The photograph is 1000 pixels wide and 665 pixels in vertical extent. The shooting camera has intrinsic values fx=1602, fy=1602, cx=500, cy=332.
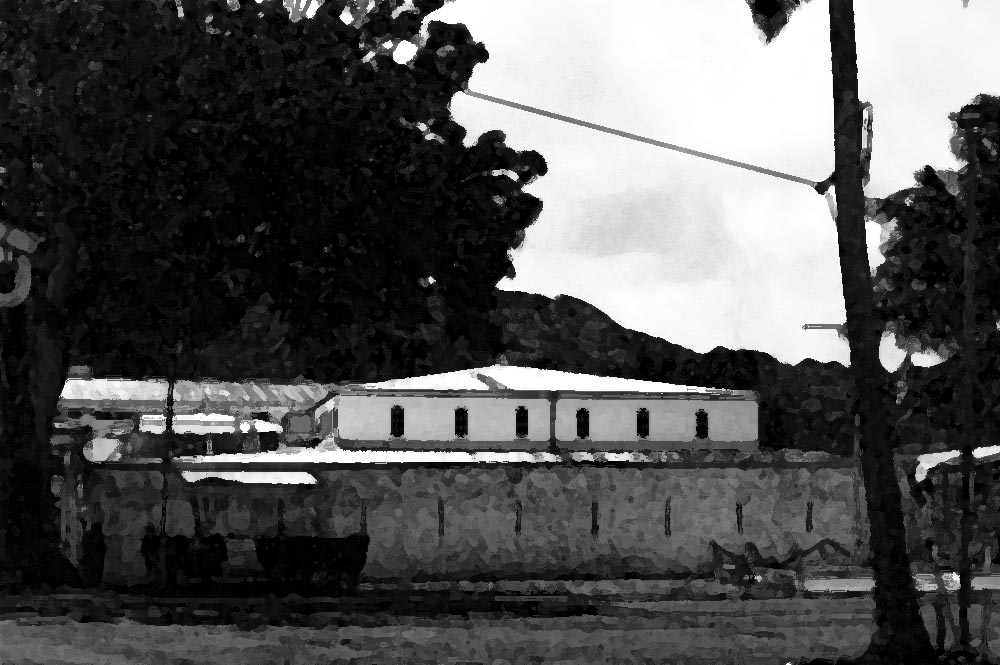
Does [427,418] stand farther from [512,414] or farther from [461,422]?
[512,414]

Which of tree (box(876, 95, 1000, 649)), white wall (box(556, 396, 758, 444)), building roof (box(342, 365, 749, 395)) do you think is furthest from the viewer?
tree (box(876, 95, 1000, 649))

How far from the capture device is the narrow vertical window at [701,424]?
57.2 meters

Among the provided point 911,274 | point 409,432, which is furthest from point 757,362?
point 409,432

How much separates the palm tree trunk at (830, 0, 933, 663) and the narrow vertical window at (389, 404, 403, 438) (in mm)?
34068

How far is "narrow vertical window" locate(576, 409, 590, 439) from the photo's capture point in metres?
55.8

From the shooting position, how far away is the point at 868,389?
2181 centimetres

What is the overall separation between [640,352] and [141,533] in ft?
276

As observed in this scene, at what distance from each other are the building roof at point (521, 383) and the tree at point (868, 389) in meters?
32.6

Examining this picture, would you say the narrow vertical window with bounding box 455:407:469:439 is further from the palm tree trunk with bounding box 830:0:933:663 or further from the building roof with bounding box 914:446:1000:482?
the palm tree trunk with bounding box 830:0:933:663

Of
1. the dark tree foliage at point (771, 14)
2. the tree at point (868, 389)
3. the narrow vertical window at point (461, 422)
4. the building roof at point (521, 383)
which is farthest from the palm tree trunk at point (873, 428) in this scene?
the narrow vertical window at point (461, 422)

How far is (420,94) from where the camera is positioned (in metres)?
33.3

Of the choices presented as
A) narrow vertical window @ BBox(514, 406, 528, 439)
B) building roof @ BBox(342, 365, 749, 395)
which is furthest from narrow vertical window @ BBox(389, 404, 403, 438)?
narrow vertical window @ BBox(514, 406, 528, 439)

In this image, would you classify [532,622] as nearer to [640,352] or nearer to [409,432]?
[409,432]

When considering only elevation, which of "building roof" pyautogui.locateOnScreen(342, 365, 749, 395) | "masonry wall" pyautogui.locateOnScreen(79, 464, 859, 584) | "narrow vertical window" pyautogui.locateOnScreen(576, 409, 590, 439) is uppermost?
"building roof" pyautogui.locateOnScreen(342, 365, 749, 395)
